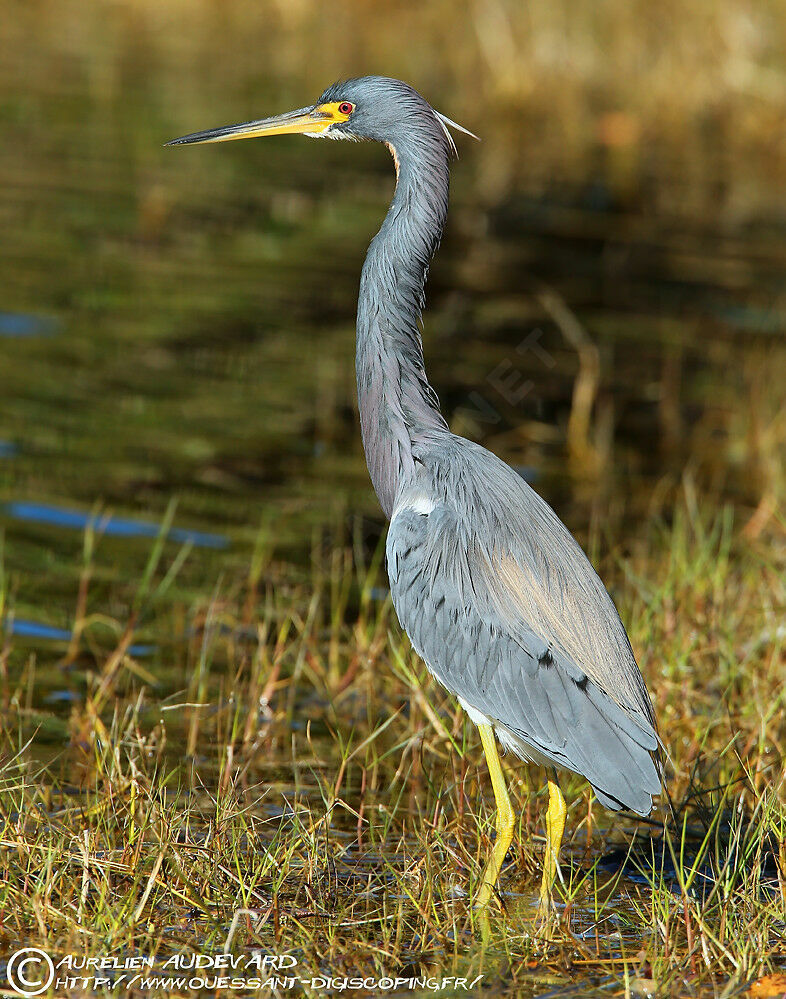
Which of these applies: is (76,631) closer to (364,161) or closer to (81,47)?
(364,161)

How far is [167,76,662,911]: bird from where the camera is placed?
13.5 feet

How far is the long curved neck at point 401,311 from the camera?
4699mm

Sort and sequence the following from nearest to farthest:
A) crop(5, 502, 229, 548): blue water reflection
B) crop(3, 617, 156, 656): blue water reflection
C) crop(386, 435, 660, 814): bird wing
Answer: crop(386, 435, 660, 814): bird wing → crop(3, 617, 156, 656): blue water reflection → crop(5, 502, 229, 548): blue water reflection

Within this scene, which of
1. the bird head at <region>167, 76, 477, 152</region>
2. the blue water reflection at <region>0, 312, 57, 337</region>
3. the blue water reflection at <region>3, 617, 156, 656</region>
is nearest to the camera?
the bird head at <region>167, 76, 477, 152</region>

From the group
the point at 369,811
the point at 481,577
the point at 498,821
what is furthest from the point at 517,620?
the point at 369,811

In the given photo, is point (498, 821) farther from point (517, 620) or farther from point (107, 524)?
point (107, 524)

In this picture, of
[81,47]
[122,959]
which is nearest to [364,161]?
[81,47]

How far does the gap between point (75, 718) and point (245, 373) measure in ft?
15.2

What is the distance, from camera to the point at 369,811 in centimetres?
479

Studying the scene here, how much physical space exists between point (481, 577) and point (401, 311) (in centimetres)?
95

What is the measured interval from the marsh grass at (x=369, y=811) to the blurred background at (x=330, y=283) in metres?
0.43

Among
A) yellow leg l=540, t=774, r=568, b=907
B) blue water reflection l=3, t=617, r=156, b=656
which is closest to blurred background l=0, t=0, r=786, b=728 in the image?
blue water reflection l=3, t=617, r=156, b=656

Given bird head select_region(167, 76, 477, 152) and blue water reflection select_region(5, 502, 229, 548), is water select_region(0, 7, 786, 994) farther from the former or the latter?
bird head select_region(167, 76, 477, 152)

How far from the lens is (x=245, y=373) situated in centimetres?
951
